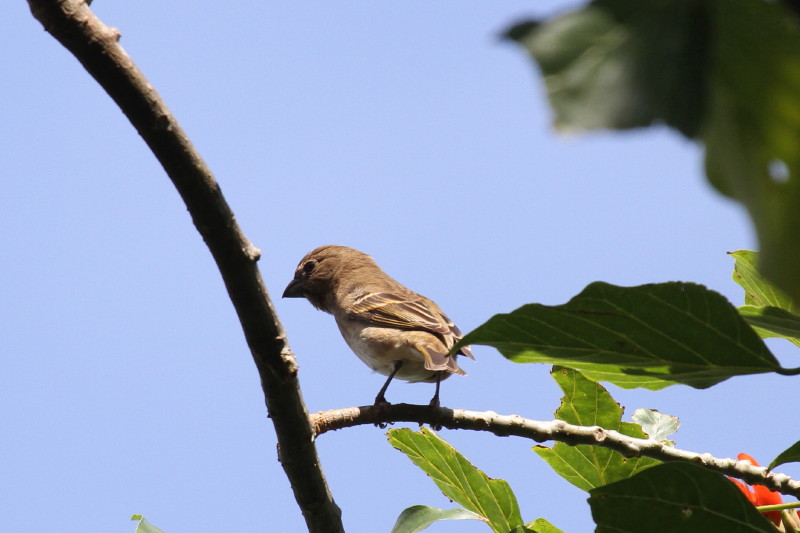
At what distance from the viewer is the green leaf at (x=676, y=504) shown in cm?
174

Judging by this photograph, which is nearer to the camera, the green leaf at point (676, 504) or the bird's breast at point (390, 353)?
the green leaf at point (676, 504)

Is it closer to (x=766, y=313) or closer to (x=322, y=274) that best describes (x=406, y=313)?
(x=322, y=274)

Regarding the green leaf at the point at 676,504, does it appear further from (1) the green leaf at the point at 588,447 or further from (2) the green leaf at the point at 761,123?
(2) the green leaf at the point at 761,123

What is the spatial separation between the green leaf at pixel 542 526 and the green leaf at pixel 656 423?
2.34ft

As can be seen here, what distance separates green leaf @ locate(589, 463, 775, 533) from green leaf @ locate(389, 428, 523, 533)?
89cm

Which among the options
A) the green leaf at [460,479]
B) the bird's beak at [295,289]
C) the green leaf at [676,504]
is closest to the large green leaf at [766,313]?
the green leaf at [676,504]

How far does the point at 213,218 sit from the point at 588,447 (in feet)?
5.26

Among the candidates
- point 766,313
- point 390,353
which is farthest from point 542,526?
point 390,353

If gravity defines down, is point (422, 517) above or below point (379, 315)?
below

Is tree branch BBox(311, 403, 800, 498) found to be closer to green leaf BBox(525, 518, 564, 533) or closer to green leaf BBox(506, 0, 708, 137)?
green leaf BBox(525, 518, 564, 533)

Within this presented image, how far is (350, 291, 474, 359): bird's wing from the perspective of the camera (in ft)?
22.1

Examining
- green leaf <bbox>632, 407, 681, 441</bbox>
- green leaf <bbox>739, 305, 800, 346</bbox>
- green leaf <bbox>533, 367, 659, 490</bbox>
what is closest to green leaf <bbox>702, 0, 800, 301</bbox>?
green leaf <bbox>739, 305, 800, 346</bbox>

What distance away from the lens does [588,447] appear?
2.72 metres

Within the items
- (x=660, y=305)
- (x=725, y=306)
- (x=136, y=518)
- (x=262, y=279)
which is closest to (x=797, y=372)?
(x=725, y=306)
